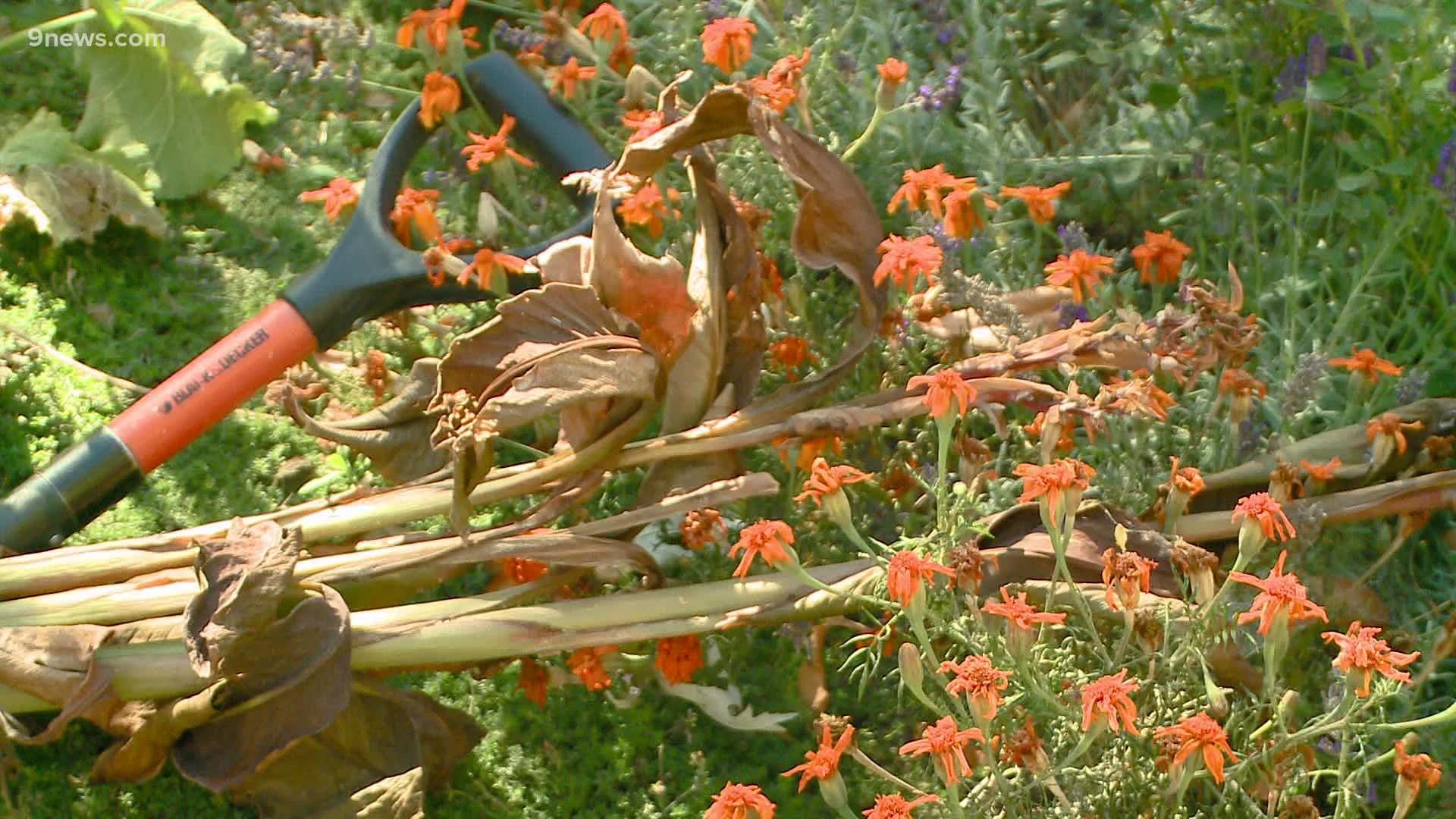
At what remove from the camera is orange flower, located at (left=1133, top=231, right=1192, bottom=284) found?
2008 mm

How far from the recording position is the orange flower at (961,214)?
197 cm

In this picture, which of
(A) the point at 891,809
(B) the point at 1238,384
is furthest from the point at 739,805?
(B) the point at 1238,384

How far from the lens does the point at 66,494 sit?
2.08 metres

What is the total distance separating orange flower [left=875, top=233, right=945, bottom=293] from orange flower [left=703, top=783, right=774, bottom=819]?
653 millimetres

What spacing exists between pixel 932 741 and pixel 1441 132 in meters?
1.22

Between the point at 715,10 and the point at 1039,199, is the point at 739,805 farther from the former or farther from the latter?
the point at 715,10

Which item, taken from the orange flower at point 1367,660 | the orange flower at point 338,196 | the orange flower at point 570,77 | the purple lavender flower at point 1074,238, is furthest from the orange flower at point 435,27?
the orange flower at point 1367,660

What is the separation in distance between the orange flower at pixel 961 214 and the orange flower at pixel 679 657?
0.59m

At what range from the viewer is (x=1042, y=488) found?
5.30 feet

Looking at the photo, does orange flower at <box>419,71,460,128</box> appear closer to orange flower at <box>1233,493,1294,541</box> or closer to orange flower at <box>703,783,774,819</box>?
orange flower at <box>703,783,774,819</box>

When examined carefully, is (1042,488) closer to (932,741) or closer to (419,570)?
(932,741)

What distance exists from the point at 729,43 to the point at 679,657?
78 centimetres

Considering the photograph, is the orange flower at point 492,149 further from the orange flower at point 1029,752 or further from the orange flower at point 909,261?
the orange flower at point 1029,752

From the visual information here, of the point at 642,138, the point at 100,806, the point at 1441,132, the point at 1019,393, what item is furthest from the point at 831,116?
the point at 100,806
